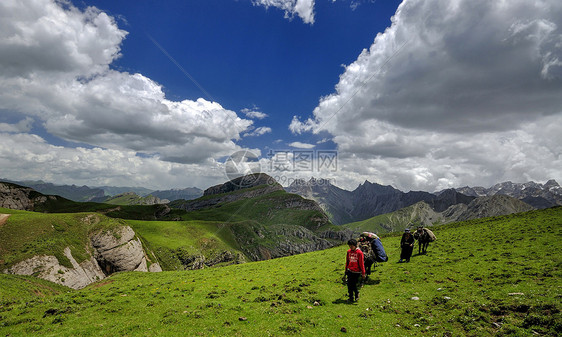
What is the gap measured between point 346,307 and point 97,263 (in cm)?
7526

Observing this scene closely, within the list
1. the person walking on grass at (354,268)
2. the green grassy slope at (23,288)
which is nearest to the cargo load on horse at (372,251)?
the person walking on grass at (354,268)

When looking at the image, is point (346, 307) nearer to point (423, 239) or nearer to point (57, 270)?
point (423, 239)

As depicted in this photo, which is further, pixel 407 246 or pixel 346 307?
pixel 407 246

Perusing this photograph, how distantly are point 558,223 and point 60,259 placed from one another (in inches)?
3772

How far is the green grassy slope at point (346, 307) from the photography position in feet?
41.5

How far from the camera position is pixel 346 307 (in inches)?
660

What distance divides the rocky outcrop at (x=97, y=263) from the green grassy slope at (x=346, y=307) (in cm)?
3880

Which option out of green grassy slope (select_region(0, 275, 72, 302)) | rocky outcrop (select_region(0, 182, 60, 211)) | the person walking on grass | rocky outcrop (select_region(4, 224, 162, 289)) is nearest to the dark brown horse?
the person walking on grass

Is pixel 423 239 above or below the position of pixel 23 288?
above

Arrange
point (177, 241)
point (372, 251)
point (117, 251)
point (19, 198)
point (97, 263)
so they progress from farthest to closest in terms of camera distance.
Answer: point (19, 198), point (177, 241), point (117, 251), point (97, 263), point (372, 251)

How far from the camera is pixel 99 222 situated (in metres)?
74.4

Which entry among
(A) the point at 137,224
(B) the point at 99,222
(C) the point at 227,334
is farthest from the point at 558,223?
(A) the point at 137,224

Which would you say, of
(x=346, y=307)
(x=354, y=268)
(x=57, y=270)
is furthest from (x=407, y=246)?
(x=57, y=270)

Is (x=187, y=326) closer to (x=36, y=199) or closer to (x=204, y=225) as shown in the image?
(x=204, y=225)
